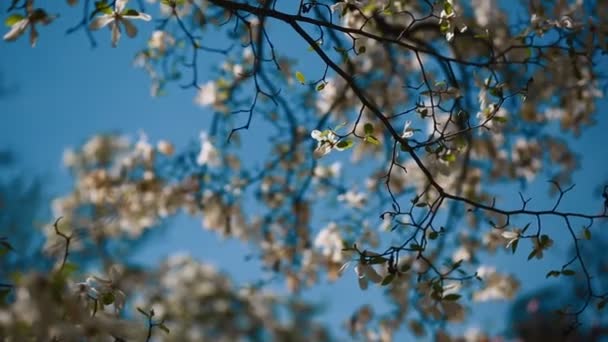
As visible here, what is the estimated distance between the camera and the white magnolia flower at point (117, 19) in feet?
3.38

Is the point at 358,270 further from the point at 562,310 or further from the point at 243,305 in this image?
the point at 243,305

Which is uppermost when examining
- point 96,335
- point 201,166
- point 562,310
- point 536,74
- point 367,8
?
point 536,74

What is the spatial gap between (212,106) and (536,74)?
124 centimetres

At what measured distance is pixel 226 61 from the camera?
6.72ft

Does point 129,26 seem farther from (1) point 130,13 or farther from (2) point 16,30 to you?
(2) point 16,30

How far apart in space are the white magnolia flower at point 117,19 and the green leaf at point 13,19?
0.11 m

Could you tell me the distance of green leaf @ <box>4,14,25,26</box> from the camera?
1.01 metres

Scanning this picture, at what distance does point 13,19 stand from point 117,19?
17 centimetres

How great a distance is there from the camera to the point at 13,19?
102 cm

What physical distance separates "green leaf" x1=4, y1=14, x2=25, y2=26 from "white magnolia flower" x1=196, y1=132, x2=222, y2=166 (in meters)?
1.08

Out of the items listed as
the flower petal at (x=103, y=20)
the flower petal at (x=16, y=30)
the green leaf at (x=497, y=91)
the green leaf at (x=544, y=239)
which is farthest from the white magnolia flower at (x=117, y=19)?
the green leaf at (x=544, y=239)

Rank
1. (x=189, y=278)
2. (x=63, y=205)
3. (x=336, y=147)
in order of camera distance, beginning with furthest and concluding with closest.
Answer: (x=189, y=278) < (x=63, y=205) < (x=336, y=147)

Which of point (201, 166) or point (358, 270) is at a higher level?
point (201, 166)

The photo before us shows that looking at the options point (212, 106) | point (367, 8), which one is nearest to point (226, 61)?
point (212, 106)
